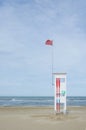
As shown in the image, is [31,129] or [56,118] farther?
[56,118]

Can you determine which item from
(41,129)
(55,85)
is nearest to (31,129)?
(41,129)

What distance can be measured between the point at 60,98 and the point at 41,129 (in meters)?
6.65

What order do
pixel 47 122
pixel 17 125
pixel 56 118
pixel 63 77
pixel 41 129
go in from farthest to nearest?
pixel 63 77
pixel 56 118
pixel 47 122
pixel 17 125
pixel 41 129

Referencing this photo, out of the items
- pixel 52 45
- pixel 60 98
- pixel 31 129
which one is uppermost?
pixel 52 45

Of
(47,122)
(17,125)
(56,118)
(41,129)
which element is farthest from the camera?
(56,118)

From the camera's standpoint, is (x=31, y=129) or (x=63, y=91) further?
(x=63, y=91)

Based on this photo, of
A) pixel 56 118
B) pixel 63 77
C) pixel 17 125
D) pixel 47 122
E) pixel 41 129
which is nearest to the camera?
pixel 41 129

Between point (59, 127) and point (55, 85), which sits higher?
point (55, 85)

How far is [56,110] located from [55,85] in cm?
164

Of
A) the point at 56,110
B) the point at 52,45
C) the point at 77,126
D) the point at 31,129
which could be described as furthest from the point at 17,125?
the point at 52,45

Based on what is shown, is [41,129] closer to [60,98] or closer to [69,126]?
[69,126]

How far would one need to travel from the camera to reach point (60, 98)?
22203 mm

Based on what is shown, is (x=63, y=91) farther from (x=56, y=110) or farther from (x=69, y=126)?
(x=69, y=126)

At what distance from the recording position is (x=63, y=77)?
867 inches
